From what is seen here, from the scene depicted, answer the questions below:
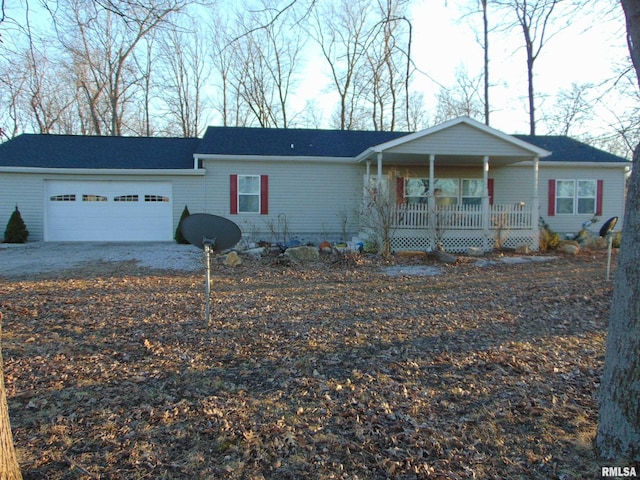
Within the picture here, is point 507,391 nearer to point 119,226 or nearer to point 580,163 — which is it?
point 119,226

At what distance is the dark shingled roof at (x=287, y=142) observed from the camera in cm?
1420

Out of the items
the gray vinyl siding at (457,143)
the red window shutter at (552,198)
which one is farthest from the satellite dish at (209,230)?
the red window shutter at (552,198)

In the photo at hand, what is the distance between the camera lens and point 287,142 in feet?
50.1

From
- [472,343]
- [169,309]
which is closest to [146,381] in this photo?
[169,309]

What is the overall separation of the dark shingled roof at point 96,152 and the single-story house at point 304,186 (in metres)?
0.06

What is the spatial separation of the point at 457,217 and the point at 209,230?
29.4 ft

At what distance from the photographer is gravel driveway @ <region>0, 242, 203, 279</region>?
925 cm

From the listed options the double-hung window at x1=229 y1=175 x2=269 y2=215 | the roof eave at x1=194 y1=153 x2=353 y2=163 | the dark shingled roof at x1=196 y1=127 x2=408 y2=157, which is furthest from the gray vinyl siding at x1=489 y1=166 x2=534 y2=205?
the double-hung window at x1=229 y1=175 x2=269 y2=215

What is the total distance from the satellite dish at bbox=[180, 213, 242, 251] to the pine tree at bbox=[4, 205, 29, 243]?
1094cm

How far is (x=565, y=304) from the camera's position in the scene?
6.37m

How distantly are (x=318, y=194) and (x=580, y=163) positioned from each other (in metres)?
9.50

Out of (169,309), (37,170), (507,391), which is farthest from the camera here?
Answer: (37,170)

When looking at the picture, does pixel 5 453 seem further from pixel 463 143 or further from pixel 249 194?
pixel 249 194

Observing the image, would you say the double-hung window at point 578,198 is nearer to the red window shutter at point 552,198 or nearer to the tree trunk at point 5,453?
the red window shutter at point 552,198
